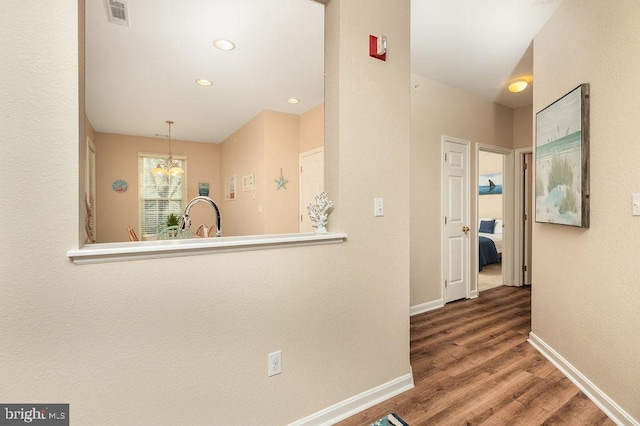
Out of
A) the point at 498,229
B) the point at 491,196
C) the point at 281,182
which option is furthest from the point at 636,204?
the point at 491,196

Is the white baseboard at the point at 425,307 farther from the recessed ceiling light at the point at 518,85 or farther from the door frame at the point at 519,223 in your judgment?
the recessed ceiling light at the point at 518,85

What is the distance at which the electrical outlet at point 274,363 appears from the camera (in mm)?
1528

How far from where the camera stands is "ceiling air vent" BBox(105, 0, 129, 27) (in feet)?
7.59

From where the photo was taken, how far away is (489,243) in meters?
5.63

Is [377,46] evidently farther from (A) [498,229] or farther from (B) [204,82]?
(A) [498,229]

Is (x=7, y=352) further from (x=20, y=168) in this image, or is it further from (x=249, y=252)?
(x=249, y=252)

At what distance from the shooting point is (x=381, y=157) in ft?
6.17

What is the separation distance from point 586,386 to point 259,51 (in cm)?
380

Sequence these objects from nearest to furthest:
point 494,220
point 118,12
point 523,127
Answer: point 118,12
point 523,127
point 494,220

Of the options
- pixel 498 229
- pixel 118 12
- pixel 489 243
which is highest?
pixel 118 12

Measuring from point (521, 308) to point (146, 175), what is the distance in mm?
7321

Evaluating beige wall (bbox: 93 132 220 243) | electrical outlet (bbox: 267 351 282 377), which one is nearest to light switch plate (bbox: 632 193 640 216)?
electrical outlet (bbox: 267 351 282 377)

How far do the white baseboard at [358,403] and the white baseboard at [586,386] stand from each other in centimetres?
111

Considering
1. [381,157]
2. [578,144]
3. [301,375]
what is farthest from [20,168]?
[578,144]
